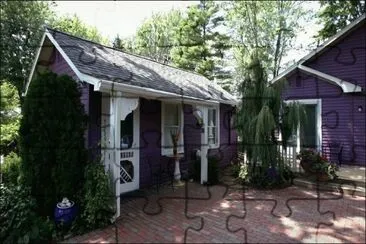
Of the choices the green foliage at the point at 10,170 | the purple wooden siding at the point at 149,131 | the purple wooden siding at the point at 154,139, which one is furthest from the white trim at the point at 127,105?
the green foliage at the point at 10,170

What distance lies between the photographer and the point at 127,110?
17.7ft

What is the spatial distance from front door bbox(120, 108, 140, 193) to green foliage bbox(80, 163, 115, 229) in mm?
1623

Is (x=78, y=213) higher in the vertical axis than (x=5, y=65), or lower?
lower

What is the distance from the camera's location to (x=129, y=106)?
5.42 meters

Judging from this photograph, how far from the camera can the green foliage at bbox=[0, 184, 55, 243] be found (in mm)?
4535

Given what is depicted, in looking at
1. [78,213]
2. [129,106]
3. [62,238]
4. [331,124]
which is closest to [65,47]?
[129,106]

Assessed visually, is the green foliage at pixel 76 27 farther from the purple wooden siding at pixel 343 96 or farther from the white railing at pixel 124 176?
the purple wooden siding at pixel 343 96

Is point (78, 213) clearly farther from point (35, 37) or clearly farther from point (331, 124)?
point (35, 37)

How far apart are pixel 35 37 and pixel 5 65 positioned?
86.6 inches

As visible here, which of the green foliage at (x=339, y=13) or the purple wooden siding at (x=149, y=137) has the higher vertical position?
the green foliage at (x=339, y=13)

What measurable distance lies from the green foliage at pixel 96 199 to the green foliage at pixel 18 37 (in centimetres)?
1244

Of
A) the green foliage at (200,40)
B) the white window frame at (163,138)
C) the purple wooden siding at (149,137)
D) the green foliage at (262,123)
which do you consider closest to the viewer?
the green foliage at (262,123)

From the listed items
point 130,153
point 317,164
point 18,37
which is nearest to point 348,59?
point 317,164

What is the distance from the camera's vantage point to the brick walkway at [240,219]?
14.0 ft
